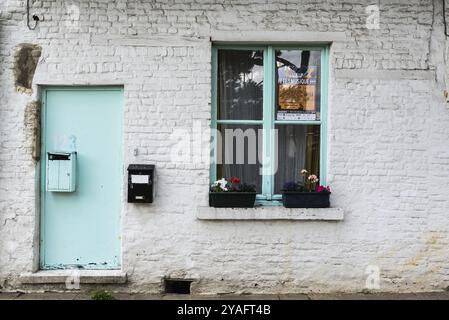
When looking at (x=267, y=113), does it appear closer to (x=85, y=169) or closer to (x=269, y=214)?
(x=269, y=214)

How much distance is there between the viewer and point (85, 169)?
19.4 ft

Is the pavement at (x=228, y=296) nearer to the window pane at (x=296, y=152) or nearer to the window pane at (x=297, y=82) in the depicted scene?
the window pane at (x=296, y=152)

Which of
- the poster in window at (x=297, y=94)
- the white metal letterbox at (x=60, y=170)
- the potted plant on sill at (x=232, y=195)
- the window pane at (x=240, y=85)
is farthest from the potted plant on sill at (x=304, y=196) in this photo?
the white metal letterbox at (x=60, y=170)

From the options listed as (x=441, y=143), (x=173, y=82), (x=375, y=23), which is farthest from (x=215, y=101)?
(x=441, y=143)

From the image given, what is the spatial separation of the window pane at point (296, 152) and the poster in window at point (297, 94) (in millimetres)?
155

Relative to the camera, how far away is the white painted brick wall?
5812 millimetres

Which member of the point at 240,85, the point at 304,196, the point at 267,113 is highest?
the point at 240,85

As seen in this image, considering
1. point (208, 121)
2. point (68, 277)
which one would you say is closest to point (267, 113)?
point (208, 121)

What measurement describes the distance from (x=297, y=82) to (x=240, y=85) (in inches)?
28.8

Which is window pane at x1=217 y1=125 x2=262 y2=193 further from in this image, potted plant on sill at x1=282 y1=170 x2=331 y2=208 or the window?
Result: potted plant on sill at x1=282 y1=170 x2=331 y2=208

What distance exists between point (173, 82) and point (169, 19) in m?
0.78

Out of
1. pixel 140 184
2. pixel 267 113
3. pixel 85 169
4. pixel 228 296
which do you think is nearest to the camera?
pixel 140 184

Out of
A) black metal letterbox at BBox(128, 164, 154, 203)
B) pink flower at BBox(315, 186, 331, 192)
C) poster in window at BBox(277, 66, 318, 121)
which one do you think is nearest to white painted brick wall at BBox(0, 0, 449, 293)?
pink flower at BBox(315, 186, 331, 192)

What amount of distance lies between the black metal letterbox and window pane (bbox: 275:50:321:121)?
181 centimetres
